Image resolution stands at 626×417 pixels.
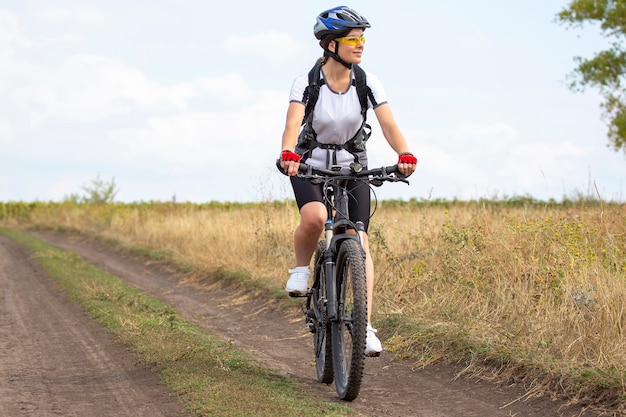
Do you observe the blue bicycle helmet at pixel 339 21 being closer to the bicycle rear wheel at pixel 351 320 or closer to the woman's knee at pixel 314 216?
the woman's knee at pixel 314 216

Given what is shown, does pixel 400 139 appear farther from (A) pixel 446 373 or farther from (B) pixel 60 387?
(B) pixel 60 387

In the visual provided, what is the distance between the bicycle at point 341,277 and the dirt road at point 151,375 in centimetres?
27

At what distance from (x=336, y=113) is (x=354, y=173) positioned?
1.62 feet

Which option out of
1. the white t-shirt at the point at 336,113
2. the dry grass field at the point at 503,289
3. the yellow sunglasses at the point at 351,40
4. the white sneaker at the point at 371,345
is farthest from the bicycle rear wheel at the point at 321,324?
the yellow sunglasses at the point at 351,40

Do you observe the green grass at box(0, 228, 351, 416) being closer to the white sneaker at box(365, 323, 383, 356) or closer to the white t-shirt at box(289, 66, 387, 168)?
the white sneaker at box(365, 323, 383, 356)

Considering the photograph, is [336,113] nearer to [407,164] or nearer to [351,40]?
[351,40]

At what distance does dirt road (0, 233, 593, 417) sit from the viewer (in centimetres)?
584

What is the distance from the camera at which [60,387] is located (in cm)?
645

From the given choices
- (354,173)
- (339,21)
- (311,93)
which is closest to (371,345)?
(354,173)

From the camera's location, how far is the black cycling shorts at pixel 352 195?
19.8ft

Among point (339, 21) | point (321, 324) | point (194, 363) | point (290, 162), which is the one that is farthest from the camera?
point (194, 363)

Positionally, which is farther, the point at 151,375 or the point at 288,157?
the point at 151,375

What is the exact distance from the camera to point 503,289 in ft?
25.9

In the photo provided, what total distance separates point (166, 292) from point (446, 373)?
7.55m
